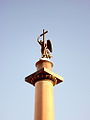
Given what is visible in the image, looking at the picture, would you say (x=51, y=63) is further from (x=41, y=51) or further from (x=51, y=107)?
(x=51, y=107)

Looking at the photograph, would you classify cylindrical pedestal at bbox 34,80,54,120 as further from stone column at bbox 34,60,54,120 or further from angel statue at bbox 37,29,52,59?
angel statue at bbox 37,29,52,59

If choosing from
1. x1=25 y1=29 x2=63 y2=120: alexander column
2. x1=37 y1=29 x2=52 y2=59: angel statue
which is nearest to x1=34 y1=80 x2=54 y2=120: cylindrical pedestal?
x1=25 y1=29 x2=63 y2=120: alexander column

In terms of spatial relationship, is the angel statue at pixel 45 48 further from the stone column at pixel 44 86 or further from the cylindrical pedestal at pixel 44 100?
the cylindrical pedestal at pixel 44 100

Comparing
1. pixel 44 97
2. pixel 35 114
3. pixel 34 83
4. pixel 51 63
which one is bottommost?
pixel 35 114

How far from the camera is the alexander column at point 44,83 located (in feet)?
39.9

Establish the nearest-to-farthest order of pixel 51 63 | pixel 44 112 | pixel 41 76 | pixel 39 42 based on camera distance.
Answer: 1. pixel 44 112
2. pixel 41 76
3. pixel 51 63
4. pixel 39 42

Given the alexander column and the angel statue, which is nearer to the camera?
the alexander column

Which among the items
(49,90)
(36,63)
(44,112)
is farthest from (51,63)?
(44,112)

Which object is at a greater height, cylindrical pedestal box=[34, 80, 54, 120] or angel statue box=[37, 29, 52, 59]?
angel statue box=[37, 29, 52, 59]

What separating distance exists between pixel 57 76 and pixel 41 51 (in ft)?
6.74

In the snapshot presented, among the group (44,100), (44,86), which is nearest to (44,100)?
(44,100)

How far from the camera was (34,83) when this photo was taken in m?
13.4

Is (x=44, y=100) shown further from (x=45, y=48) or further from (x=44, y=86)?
(x=45, y=48)

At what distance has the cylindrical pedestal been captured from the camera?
12.0 m
